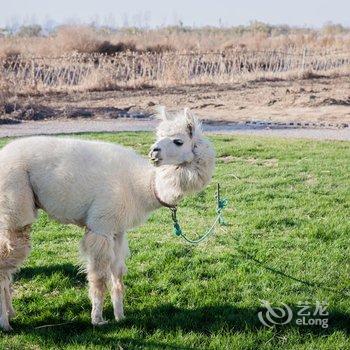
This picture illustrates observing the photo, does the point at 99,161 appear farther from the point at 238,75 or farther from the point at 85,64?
the point at 238,75

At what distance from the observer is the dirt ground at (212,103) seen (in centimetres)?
1616

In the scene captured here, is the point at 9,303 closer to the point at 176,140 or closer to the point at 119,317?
the point at 119,317

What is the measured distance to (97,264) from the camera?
4.38 metres

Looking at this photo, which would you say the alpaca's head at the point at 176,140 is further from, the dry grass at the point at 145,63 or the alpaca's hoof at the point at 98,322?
the dry grass at the point at 145,63

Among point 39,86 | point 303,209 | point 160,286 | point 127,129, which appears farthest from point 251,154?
point 39,86

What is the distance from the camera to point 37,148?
175 inches

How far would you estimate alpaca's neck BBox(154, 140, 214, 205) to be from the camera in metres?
4.21

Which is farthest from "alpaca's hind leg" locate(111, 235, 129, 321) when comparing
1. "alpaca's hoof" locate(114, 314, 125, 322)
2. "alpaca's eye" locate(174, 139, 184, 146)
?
"alpaca's eye" locate(174, 139, 184, 146)

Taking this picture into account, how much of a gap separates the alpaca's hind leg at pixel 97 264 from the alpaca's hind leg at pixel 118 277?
134 mm

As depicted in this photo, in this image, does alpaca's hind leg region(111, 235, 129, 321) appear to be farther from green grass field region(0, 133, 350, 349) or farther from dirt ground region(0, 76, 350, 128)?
dirt ground region(0, 76, 350, 128)

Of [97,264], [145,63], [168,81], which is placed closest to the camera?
[97,264]

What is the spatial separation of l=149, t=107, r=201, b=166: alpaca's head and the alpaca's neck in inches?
2.2

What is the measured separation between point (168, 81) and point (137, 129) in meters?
8.63

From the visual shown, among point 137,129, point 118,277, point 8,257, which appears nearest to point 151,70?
point 137,129
